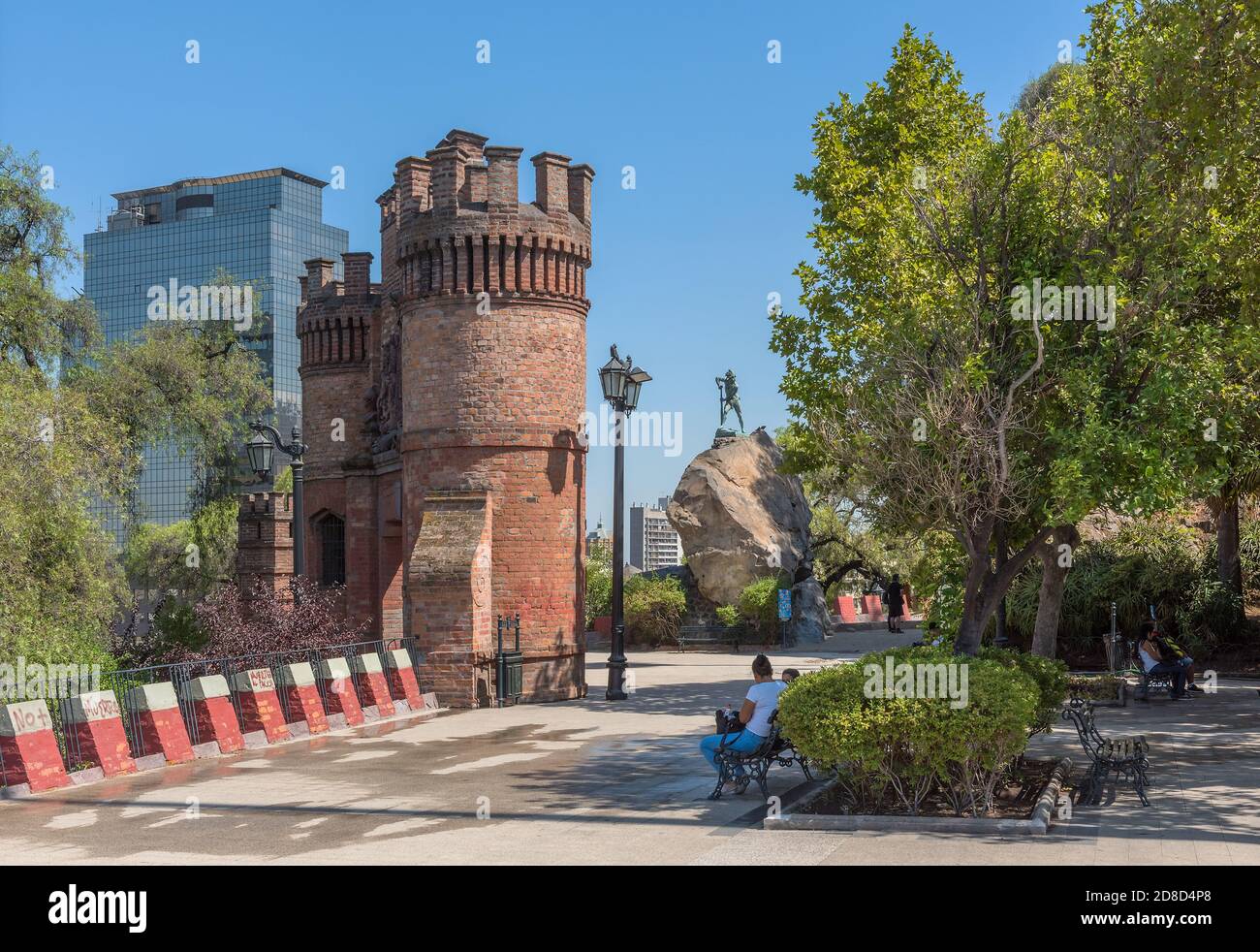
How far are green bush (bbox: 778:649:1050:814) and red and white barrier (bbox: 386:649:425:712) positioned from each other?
11.5 m

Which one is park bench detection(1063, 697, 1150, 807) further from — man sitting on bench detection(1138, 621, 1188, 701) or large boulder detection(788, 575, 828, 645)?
large boulder detection(788, 575, 828, 645)

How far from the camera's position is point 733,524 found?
3928cm

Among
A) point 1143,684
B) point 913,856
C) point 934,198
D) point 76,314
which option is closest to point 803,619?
point 1143,684

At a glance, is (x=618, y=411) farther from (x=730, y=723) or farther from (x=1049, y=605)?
(x=730, y=723)

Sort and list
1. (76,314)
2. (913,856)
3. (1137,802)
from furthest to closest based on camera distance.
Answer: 1. (76,314)
2. (1137,802)
3. (913,856)

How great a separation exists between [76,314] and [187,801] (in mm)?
22284

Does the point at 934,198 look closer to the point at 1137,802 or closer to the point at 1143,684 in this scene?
the point at 1137,802

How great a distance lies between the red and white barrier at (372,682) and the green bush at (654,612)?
18.9 m

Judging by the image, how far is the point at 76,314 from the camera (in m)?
30.9

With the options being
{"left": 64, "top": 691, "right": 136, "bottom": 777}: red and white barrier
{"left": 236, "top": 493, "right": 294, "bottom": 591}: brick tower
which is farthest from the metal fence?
{"left": 236, "top": 493, "right": 294, "bottom": 591}: brick tower

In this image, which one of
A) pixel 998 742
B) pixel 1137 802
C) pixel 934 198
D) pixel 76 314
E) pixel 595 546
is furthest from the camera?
pixel 595 546

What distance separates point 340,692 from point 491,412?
20.3ft

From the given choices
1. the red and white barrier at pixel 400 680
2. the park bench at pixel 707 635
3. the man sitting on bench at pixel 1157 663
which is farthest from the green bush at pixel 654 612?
the man sitting on bench at pixel 1157 663

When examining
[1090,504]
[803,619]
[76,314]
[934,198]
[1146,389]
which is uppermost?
[76,314]
